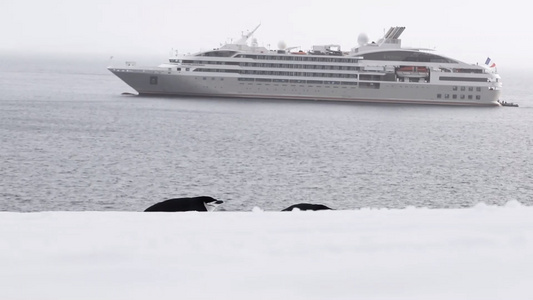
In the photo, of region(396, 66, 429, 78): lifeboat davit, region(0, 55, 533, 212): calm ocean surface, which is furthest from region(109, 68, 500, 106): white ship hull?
region(0, 55, 533, 212): calm ocean surface

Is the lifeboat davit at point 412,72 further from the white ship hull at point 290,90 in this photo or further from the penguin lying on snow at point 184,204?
the penguin lying on snow at point 184,204

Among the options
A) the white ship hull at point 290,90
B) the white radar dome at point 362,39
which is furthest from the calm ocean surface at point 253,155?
the white radar dome at point 362,39

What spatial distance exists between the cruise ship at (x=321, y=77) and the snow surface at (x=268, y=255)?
64665 mm

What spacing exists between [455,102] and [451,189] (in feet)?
141

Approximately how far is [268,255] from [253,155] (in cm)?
3068

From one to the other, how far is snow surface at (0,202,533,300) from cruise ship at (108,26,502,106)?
64.7 m

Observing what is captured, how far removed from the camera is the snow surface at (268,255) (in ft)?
10.1

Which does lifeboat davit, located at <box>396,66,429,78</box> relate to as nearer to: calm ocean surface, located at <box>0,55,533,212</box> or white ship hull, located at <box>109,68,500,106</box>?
white ship hull, located at <box>109,68,500,106</box>

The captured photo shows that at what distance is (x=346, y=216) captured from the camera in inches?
158

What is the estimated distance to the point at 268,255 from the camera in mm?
3422

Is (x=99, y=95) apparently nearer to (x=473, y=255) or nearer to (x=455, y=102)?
(x=455, y=102)

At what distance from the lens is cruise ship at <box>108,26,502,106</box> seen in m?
68.8

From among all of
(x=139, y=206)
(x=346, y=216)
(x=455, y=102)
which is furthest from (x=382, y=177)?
(x=455, y=102)

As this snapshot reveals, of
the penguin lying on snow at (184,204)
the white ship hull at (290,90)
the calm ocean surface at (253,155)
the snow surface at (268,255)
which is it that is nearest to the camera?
the snow surface at (268,255)
